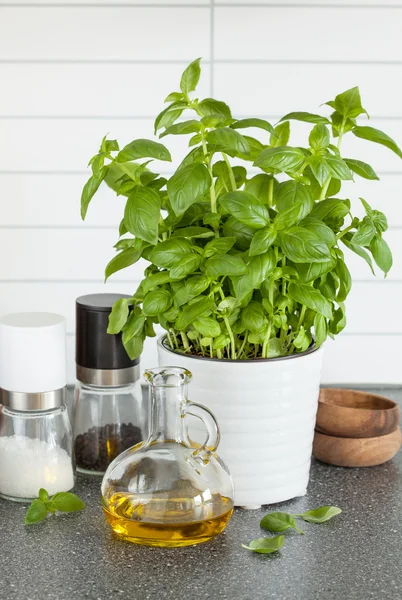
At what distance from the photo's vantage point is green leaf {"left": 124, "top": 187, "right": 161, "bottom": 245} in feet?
2.98

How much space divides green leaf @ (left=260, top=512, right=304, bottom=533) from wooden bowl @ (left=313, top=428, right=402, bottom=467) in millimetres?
216

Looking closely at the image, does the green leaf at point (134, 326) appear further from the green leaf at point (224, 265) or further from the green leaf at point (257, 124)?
the green leaf at point (257, 124)

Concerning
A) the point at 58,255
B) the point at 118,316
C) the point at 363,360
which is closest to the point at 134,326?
the point at 118,316

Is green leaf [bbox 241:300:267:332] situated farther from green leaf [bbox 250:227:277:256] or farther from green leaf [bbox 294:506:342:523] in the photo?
green leaf [bbox 294:506:342:523]

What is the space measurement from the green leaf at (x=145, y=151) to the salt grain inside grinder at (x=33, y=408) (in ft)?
0.71

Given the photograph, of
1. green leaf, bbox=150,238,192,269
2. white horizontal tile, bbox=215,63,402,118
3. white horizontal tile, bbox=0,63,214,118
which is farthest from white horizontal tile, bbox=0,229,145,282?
green leaf, bbox=150,238,192,269

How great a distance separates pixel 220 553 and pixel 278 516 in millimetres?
84

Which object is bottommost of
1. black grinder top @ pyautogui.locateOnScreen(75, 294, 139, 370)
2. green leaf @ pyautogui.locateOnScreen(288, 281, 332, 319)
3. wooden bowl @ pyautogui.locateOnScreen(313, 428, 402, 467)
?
wooden bowl @ pyautogui.locateOnScreen(313, 428, 402, 467)

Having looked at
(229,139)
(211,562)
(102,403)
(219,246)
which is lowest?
(211,562)

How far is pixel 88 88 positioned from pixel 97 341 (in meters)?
0.60

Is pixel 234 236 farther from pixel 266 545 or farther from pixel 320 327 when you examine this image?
pixel 266 545

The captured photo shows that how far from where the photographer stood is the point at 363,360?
1642mm

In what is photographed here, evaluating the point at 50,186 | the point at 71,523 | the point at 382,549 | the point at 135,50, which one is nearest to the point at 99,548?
the point at 71,523

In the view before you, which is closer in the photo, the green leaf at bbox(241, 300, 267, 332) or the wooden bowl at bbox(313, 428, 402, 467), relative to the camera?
the green leaf at bbox(241, 300, 267, 332)
